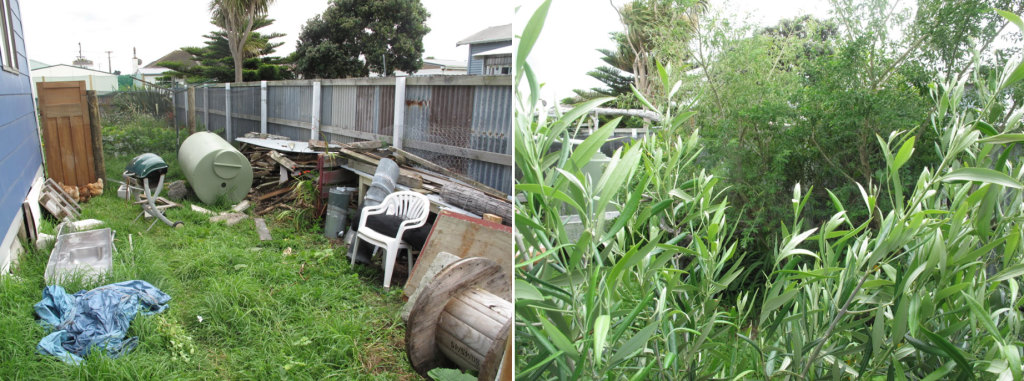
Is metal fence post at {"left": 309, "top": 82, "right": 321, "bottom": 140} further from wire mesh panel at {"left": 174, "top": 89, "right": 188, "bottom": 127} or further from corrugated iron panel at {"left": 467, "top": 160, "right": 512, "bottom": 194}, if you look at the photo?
corrugated iron panel at {"left": 467, "top": 160, "right": 512, "bottom": 194}

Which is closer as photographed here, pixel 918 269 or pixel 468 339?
pixel 918 269

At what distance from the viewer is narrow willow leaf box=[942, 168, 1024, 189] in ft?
0.95

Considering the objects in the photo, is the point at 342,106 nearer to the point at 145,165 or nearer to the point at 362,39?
the point at 145,165

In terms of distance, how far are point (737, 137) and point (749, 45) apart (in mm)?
70

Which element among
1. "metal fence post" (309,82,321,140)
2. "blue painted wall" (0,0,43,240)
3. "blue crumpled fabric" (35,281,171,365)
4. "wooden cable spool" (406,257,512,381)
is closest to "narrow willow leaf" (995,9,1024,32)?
"wooden cable spool" (406,257,512,381)

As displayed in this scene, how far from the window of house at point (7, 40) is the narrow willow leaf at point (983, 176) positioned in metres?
1.71

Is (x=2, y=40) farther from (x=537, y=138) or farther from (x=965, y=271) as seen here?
(x=965, y=271)

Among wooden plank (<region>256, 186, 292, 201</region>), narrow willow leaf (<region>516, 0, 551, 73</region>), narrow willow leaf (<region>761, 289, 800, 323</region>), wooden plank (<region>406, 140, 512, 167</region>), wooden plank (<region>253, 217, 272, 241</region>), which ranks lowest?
wooden plank (<region>253, 217, 272, 241</region>)

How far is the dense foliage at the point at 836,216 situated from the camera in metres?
0.35

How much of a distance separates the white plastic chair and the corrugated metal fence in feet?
0.85

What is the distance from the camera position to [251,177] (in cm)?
303

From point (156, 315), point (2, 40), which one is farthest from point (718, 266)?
point (2, 40)

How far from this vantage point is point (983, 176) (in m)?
0.30

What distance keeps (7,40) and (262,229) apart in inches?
63.0
